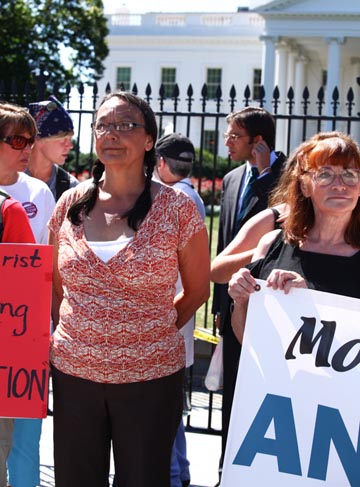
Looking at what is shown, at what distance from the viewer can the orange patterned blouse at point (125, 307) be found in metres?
3.10

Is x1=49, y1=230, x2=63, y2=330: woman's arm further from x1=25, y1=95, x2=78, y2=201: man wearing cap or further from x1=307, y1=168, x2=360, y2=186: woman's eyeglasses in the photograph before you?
x1=25, y1=95, x2=78, y2=201: man wearing cap

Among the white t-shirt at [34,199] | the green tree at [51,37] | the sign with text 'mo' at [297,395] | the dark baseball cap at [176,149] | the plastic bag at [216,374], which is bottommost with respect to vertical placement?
the plastic bag at [216,374]

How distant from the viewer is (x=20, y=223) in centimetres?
355

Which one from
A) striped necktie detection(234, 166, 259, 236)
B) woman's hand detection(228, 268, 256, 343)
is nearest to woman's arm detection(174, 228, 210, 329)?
woman's hand detection(228, 268, 256, 343)

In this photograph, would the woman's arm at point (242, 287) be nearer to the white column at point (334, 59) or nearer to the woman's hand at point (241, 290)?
the woman's hand at point (241, 290)

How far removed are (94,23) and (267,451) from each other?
108 ft

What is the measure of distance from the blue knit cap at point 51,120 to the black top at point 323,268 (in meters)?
2.31

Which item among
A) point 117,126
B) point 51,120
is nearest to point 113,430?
point 117,126

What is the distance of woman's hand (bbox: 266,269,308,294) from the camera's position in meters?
2.91

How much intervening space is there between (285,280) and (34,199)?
1.74 meters

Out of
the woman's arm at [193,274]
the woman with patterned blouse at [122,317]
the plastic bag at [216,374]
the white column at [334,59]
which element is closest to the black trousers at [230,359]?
the plastic bag at [216,374]

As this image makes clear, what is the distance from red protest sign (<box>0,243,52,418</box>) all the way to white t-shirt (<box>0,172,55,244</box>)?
82cm

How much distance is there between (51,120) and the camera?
5039 millimetres

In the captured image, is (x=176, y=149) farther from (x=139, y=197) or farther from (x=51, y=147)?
(x=139, y=197)
